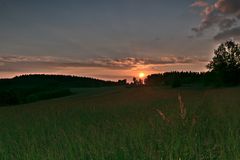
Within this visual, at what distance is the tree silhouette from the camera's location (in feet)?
174

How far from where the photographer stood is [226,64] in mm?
56688

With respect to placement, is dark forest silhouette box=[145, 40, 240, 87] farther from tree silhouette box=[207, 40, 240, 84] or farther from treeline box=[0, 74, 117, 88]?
treeline box=[0, 74, 117, 88]

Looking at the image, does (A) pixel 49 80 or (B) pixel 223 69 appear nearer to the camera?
(B) pixel 223 69

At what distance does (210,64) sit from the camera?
5744cm

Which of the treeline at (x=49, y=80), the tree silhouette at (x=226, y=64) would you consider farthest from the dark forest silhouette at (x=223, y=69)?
the treeline at (x=49, y=80)

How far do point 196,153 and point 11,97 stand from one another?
55602 mm

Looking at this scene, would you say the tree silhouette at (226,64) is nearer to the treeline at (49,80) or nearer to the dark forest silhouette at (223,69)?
the dark forest silhouette at (223,69)

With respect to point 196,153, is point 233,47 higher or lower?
higher

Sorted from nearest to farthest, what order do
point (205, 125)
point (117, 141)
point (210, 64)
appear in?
point (117, 141) < point (205, 125) < point (210, 64)

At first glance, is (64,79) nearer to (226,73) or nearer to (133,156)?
(226,73)

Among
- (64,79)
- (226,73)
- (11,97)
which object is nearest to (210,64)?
(226,73)

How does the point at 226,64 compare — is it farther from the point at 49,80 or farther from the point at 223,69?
the point at 49,80

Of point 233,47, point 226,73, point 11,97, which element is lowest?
point 11,97

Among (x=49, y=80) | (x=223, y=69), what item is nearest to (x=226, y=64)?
(x=223, y=69)
